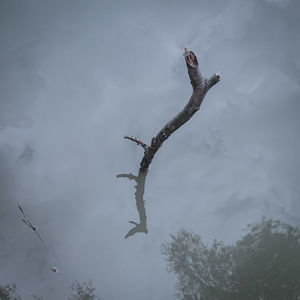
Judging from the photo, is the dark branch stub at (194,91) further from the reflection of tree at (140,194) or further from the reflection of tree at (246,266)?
the reflection of tree at (246,266)

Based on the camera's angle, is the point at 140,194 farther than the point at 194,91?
Yes

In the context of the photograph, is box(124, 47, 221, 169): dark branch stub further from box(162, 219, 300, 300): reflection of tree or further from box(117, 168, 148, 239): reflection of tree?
box(162, 219, 300, 300): reflection of tree

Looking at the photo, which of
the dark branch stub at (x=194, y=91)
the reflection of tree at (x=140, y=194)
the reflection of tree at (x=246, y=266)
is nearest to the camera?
the dark branch stub at (x=194, y=91)

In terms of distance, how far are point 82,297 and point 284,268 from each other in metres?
38.7

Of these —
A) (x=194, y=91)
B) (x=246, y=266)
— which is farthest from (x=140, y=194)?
(x=246, y=266)

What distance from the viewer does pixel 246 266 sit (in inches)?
1270

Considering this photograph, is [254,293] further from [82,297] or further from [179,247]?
[82,297]

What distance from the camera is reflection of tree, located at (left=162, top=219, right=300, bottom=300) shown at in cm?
2875

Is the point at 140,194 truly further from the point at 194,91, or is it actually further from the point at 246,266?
the point at 246,266

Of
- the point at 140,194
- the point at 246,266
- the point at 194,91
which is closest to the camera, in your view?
the point at 194,91

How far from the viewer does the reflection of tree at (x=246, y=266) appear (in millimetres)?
28750

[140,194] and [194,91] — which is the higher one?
[194,91]

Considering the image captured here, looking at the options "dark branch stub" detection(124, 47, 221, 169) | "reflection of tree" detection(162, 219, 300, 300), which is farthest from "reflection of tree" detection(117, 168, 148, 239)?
"reflection of tree" detection(162, 219, 300, 300)

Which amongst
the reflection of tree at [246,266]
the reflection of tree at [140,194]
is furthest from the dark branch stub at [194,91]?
the reflection of tree at [246,266]
